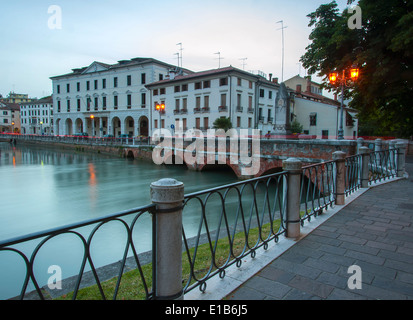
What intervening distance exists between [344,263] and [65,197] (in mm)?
14908

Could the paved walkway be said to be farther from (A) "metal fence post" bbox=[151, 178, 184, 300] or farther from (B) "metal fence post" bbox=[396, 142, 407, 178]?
(B) "metal fence post" bbox=[396, 142, 407, 178]

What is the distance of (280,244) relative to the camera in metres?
3.93

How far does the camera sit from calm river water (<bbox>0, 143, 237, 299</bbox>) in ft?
23.6

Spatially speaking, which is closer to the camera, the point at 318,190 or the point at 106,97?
the point at 318,190

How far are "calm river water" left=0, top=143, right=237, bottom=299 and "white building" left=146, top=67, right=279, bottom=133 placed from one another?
10.4 meters

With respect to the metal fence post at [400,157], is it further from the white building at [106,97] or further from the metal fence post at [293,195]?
the white building at [106,97]

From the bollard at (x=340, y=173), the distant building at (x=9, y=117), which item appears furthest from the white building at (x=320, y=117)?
the distant building at (x=9, y=117)

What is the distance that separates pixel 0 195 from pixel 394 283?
17930mm

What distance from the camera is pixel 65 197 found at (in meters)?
15.0

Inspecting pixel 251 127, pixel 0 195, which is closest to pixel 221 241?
pixel 0 195

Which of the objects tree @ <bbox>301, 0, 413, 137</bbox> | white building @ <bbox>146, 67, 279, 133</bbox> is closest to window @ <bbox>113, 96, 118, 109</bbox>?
white building @ <bbox>146, 67, 279, 133</bbox>

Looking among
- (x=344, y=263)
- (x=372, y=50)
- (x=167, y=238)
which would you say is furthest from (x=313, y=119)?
(x=167, y=238)

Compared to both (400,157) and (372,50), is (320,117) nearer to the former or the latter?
(372,50)

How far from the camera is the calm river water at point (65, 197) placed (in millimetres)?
7188
